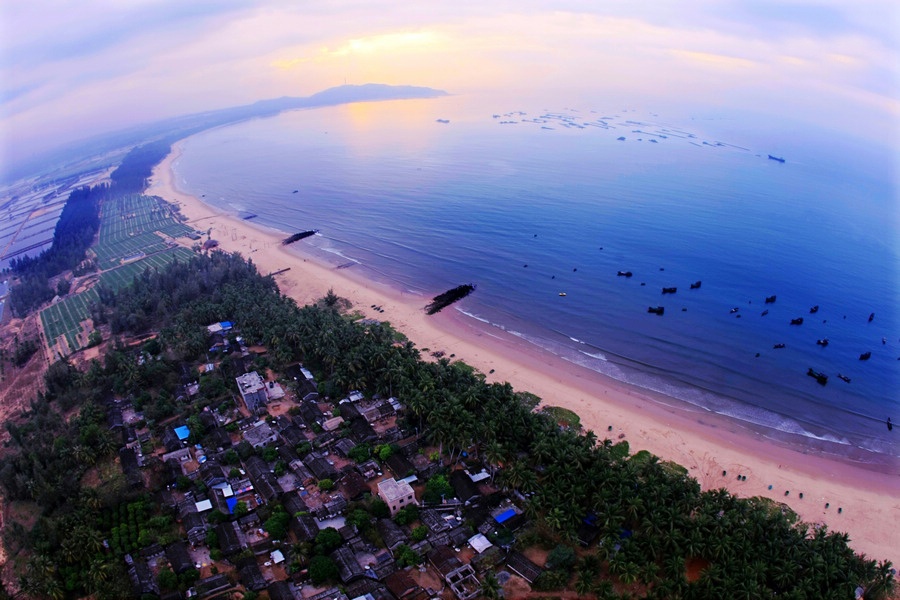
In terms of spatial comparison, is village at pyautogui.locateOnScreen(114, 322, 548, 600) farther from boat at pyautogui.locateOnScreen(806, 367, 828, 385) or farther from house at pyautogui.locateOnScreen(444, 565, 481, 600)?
boat at pyautogui.locateOnScreen(806, 367, 828, 385)

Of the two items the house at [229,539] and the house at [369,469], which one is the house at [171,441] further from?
the house at [369,469]

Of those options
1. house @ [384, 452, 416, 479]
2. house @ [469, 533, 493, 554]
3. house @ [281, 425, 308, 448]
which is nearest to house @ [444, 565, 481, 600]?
house @ [469, 533, 493, 554]

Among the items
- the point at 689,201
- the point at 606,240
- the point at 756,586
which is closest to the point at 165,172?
the point at 606,240

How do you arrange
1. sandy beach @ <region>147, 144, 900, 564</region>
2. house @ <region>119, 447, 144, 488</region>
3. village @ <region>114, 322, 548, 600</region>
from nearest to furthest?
village @ <region>114, 322, 548, 600</region> < house @ <region>119, 447, 144, 488</region> < sandy beach @ <region>147, 144, 900, 564</region>

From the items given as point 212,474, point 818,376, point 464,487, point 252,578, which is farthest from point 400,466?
point 818,376

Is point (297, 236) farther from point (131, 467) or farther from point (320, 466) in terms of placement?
point (320, 466)

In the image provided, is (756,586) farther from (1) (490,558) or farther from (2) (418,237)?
(2) (418,237)
